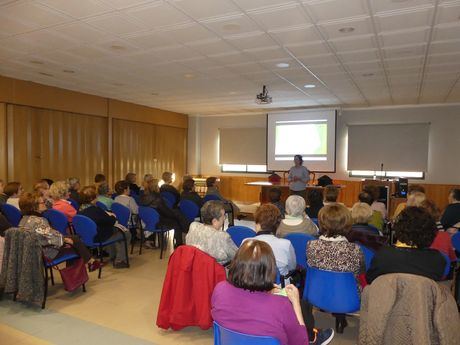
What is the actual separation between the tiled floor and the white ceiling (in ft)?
10.2

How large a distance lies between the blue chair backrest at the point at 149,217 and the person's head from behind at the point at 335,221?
122 inches

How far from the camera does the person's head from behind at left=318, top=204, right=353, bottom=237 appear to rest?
2.84 metres

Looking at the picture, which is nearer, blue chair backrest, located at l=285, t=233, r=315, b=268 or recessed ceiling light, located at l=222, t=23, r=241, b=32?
blue chair backrest, located at l=285, t=233, r=315, b=268

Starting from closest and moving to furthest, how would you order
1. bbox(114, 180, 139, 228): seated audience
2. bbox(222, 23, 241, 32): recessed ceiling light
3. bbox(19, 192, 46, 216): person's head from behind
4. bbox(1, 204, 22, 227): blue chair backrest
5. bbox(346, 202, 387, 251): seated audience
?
bbox(346, 202, 387, 251): seated audience < bbox(19, 192, 46, 216): person's head from behind < bbox(222, 23, 241, 32): recessed ceiling light < bbox(1, 204, 22, 227): blue chair backrest < bbox(114, 180, 139, 228): seated audience

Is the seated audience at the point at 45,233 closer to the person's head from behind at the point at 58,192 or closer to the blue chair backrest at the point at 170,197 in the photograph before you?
the person's head from behind at the point at 58,192

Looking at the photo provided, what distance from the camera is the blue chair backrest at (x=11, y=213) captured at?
4672mm

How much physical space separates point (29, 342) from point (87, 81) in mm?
5544

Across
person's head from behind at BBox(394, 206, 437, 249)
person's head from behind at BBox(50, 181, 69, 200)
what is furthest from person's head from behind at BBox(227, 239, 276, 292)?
person's head from behind at BBox(50, 181, 69, 200)

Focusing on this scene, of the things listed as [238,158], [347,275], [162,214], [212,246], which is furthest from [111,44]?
[238,158]

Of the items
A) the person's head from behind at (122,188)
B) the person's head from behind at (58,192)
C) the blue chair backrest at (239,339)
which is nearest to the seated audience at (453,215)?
the blue chair backrest at (239,339)

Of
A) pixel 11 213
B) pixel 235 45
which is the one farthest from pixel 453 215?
pixel 11 213

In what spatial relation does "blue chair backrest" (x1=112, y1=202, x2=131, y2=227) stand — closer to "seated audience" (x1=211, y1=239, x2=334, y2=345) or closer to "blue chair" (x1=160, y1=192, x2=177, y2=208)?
"blue chair" (x1=160, y1=192, x2=177, y2=208)

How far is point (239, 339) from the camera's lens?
5.33 ft

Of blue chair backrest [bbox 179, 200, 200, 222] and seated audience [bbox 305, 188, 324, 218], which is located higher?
seated audience [bbox 305, 188, 324, 218]
